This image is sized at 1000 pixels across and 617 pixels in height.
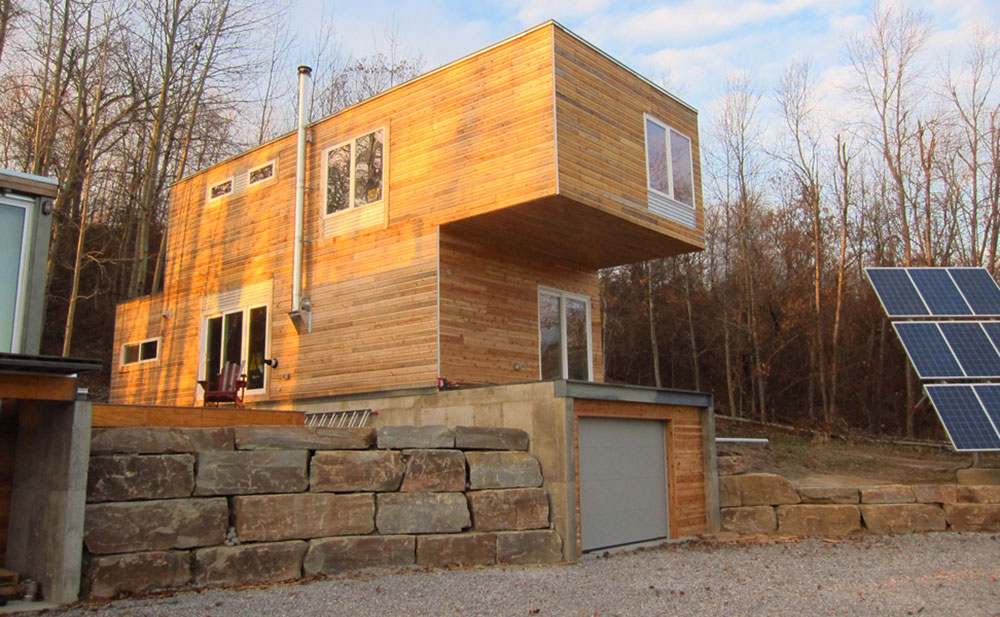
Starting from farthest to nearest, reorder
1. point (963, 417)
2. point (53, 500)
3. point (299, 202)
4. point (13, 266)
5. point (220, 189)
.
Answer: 1. point (220, 189)
2. point (299, 202)
3. point (963, 417)
4. point (13, 266)
5. point (53, 500)

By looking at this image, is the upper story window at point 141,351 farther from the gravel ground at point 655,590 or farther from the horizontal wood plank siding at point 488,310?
the gravel ground at point 655,590

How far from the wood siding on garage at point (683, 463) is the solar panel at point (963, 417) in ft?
10.9

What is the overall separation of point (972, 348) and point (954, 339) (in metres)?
0.27

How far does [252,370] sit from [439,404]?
4009 mm

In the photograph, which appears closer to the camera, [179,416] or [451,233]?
[179,416]

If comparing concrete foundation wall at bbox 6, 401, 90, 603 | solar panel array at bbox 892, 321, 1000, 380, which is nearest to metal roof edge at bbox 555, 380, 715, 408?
solar panel array at bbox 892, 321, 1000, 380

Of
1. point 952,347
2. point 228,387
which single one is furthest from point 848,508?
point 228,387

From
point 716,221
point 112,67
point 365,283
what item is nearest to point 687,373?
point 716,221

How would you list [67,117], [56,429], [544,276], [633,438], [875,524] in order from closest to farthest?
[56,429] → [633,438] → [875,524] → [544,276] → [67,117]

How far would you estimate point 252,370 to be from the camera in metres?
11.9

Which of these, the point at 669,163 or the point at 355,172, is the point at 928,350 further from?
the point at 355,172

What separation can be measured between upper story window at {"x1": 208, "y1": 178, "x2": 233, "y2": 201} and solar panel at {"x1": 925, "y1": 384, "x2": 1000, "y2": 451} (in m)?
11.6

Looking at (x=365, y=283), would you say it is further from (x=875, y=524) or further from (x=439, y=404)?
(x=875, y=524)

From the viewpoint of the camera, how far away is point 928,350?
11086mm
